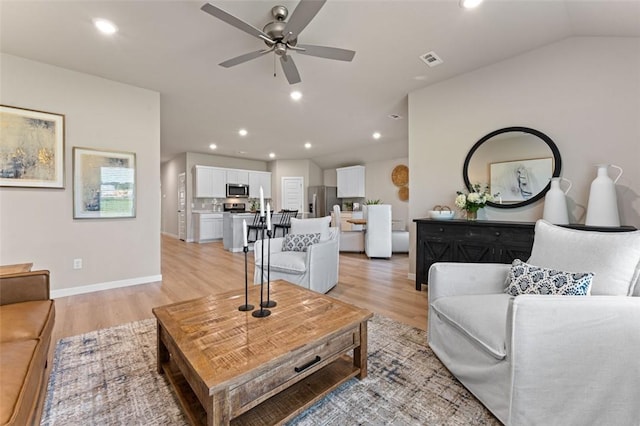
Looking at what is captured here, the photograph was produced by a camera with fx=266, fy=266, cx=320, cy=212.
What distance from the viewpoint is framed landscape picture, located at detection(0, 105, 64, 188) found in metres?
2.79

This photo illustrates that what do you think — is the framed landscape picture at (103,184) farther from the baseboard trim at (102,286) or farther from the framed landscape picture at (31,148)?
the baseboard trim at (102,286)

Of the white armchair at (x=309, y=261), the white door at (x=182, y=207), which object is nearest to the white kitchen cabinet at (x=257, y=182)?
the white door at (x=182, y=207)

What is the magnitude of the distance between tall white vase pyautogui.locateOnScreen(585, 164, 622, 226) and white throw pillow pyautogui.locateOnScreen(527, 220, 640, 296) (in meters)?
0.91

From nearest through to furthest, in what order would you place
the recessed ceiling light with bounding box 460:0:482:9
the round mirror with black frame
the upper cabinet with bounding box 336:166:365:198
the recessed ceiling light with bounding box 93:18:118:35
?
the recessed ceiling light with bounding box 460:0:482:9, the recessed ceiling light with bounding box 93:18:118:35, the round mirror with black frame, the upper cabinet with bounding box 336:166:365:198

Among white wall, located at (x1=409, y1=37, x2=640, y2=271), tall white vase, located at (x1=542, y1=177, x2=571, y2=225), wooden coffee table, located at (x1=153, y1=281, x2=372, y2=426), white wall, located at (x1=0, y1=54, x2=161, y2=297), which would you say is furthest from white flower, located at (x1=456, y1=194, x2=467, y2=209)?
white wall, located at (x1=0, y1=54, x2=161, y2=297)

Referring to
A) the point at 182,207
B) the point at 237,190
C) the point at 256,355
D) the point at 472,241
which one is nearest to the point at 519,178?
the point at 472,241

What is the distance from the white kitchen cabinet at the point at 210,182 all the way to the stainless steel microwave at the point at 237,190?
15 centimetres

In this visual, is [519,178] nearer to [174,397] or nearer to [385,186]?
[174,397]

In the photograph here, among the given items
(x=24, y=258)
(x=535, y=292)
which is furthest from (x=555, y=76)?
(x=24, y=258)

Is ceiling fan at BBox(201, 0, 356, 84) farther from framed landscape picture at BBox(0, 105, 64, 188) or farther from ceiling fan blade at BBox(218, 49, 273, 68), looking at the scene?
framed landscape picture at BBox(0, 105, 64, 188)

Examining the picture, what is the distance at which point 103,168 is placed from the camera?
10.9 feet

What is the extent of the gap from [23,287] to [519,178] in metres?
4.38

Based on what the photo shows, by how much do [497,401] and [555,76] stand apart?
3046 millimetres

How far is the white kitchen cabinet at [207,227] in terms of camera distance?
745 cm
